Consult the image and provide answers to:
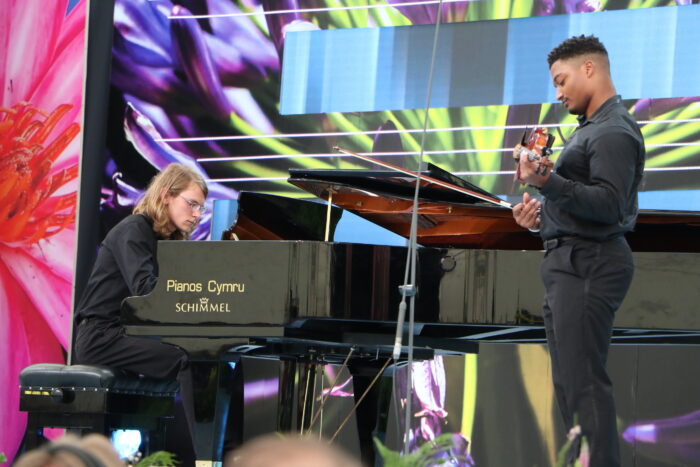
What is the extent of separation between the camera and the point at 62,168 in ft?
18.9

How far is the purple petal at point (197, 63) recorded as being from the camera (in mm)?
5559

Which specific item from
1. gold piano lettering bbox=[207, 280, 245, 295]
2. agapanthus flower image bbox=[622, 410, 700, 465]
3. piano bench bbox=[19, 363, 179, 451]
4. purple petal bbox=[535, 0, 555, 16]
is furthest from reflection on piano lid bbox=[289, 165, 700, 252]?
purple petal bbox=[535, 0, 555, 16]

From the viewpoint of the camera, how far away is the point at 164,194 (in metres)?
3.89

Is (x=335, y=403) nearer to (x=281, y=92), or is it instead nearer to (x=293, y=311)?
(x=281, y=92)

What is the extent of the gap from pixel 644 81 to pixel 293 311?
8.74 feet

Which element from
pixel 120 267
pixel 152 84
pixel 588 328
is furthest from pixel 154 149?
pixel 588 328

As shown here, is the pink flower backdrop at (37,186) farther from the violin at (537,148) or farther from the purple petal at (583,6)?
the violin at (537,148)

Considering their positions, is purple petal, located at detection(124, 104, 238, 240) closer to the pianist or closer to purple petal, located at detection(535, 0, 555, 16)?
the pianist

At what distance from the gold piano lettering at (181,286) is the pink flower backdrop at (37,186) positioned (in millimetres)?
2645

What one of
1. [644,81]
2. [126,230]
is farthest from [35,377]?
[644,81]

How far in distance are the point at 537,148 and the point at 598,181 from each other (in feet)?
0.63

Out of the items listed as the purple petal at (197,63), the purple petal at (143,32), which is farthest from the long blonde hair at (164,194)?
the purple petal at (143,32)

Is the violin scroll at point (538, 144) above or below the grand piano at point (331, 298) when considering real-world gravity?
above

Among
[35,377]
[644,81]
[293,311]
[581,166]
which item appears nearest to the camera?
[581,166]
